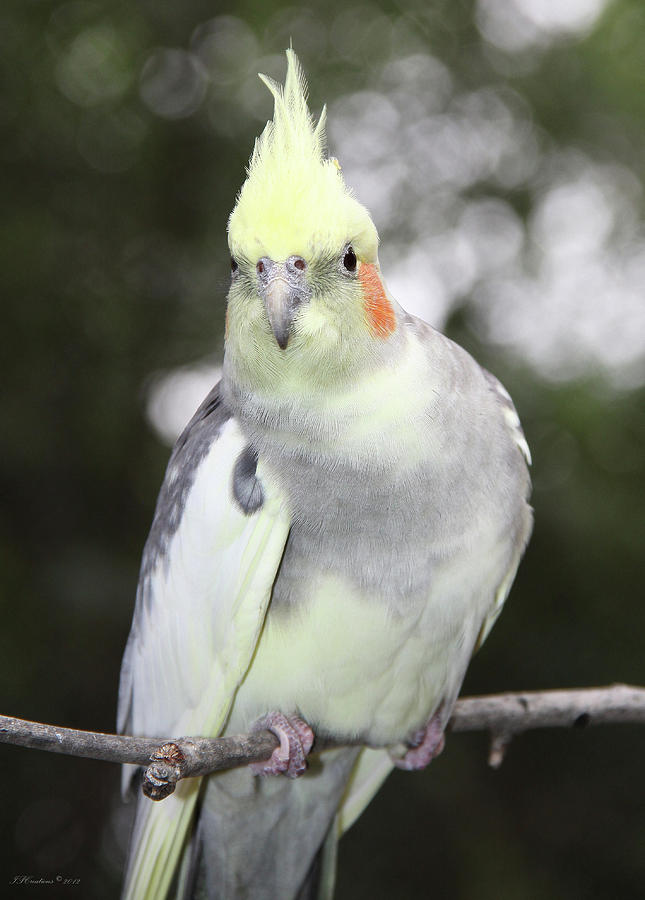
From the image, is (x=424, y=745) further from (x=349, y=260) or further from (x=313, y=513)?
(x=349, y=260)

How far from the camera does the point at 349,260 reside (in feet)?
5.98

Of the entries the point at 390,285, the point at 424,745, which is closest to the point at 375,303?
the point at 424,745

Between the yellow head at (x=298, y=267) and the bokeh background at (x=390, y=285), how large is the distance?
6.00 feet

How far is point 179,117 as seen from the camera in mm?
4113

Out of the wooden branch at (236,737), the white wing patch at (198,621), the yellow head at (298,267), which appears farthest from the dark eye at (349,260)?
the wooden branch at (236,737)

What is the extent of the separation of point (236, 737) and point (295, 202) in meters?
1.18

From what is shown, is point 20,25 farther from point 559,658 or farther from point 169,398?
point 559,658

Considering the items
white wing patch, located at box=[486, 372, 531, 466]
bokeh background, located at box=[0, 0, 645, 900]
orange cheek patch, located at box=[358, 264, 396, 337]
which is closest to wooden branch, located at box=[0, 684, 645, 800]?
white wing patch, located at box=[486, 372, 531, 466]

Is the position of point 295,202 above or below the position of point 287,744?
above

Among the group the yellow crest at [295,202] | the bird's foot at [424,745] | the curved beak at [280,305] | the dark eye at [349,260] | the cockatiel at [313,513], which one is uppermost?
the yellow crest at [295,202]

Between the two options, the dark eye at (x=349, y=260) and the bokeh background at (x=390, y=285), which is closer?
the dark eye at (x=349, y=260)

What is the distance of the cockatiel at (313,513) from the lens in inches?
71.1

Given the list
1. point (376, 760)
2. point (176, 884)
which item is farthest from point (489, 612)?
point (176, 884)

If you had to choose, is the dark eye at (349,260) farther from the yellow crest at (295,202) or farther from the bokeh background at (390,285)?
the bokeh background at (390,285)
